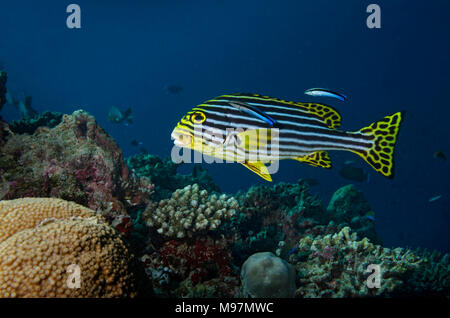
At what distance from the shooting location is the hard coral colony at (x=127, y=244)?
7.34 ft

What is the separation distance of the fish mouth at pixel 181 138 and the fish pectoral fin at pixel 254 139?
1.75ft

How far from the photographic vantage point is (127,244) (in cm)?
274

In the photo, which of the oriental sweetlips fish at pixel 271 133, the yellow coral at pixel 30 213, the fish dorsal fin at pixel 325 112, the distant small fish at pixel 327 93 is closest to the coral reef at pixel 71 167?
the yellow coral at pixel 30 213

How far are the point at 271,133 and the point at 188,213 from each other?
8.70 feet

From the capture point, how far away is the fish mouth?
258 cm

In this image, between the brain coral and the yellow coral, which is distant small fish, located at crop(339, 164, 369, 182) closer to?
the brain coral

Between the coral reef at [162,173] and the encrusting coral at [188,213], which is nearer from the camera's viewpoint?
the encrusting coral at [188,213]

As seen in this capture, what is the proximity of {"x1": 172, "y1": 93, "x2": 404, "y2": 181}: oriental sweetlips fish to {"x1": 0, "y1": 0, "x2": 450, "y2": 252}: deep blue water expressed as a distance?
34.1 metres

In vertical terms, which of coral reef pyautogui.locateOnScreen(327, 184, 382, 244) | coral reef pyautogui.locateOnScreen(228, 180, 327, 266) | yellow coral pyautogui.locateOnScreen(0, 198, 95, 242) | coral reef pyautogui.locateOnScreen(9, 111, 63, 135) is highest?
coral reef pyautogui.locateOnScreen(9, 111, 63, 135)

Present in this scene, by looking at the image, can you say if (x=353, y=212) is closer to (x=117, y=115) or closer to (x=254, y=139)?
(x=254, y=139)

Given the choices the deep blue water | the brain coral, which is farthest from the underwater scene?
the deep blue water

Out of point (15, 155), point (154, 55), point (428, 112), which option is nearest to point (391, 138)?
point (15, 155)

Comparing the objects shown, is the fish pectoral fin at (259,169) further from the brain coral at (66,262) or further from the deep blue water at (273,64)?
the deep blue water at (273,64)

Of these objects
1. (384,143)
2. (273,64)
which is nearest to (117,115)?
(384,143)
